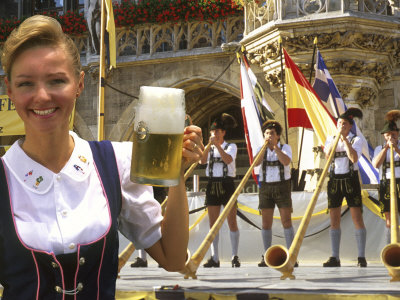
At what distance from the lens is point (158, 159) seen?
4.87 ft

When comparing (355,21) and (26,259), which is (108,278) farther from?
(355,21)

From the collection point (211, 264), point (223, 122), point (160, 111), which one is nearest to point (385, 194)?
point (223, 122)

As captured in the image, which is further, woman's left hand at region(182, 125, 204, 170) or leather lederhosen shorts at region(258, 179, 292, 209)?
leather lederhosen shorts at region(258, 179, 292, 209)

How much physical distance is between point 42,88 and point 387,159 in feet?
20.1

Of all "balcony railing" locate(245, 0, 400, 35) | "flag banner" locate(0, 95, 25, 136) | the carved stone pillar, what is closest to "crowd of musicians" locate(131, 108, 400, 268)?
the carved stone pillar

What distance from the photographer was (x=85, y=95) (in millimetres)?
13289

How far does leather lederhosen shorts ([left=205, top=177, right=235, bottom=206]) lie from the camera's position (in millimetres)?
7887

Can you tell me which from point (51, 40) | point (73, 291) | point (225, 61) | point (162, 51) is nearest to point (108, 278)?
point (73, 291)

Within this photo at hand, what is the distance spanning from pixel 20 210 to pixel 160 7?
11.4 metres

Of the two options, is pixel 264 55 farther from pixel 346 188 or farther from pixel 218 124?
pixel 346 188

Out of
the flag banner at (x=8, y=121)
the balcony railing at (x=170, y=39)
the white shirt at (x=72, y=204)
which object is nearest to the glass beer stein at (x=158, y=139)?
the white shirt at (x=72, y=204)

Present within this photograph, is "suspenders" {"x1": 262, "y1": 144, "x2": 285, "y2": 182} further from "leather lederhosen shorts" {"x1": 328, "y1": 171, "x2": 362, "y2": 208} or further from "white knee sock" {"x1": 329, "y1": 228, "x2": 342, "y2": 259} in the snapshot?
"white knee sock" {"x1": 329, "y1": 228, "x2": 342, "y2": 259}

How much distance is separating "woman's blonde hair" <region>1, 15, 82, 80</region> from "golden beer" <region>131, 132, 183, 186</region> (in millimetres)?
294

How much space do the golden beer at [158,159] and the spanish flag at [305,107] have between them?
6842 mm
